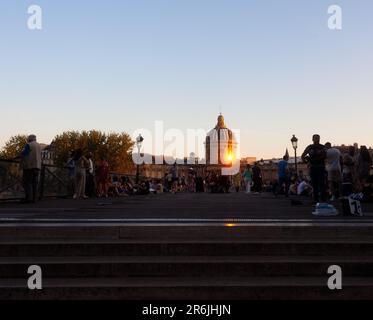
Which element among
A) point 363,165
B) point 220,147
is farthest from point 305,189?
point 220,147

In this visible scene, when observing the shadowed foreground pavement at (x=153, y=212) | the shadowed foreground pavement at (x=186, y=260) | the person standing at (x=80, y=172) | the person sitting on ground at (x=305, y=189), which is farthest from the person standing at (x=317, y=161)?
the person sitting on ground at (x=305, y=189)

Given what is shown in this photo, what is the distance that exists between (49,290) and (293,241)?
10.5 feet

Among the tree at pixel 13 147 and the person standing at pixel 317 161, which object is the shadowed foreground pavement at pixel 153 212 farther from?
the tree at pixel 13 147

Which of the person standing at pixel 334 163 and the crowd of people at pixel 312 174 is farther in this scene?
the person standing at pixel 334 163

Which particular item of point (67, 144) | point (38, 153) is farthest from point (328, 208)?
point (67, 144)

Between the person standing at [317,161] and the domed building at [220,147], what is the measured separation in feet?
483

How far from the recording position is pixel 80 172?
19.9 meters

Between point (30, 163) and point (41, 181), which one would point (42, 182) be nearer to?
point (41, 181)

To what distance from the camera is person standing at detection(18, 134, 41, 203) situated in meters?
15.4

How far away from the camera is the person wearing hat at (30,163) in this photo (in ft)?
50.5

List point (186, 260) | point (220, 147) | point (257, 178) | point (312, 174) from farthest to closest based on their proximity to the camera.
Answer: point (220, 147)
point (257, 178)
point (312, 174)
point (186, 260)

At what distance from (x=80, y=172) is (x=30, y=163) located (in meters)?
4.52
